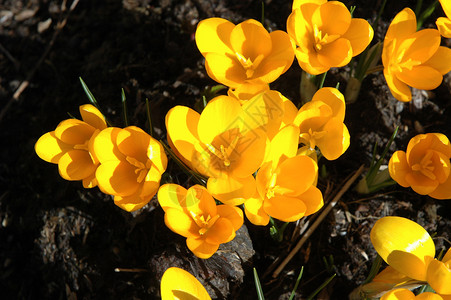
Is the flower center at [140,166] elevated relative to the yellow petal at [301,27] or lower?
lower

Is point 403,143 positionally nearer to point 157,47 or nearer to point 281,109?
point 281,109

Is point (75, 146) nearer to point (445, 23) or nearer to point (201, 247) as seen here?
point (201, 247)

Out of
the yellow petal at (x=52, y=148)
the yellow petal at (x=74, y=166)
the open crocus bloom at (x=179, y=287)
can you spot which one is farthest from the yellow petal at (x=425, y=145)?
the yellow petal at (x=52, y=148)

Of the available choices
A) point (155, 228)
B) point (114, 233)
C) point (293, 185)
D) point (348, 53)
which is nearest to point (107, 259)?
point (114, 233)

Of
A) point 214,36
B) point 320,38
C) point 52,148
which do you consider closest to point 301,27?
point 320,38

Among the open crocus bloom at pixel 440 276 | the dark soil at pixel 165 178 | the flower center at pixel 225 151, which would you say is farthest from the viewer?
the dark soil at pixel 165 178

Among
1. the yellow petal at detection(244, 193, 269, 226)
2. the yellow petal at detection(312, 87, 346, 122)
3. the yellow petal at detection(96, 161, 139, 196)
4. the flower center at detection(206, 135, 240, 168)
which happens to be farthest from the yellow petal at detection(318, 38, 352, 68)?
the yellow petal at detection(96, 161, 139, 196)

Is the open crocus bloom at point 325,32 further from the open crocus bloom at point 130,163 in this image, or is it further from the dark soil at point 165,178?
the open crocus bloom at point 130,163

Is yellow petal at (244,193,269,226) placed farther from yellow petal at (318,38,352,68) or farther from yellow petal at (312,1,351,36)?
yellow petal at (312,1,351,36)
